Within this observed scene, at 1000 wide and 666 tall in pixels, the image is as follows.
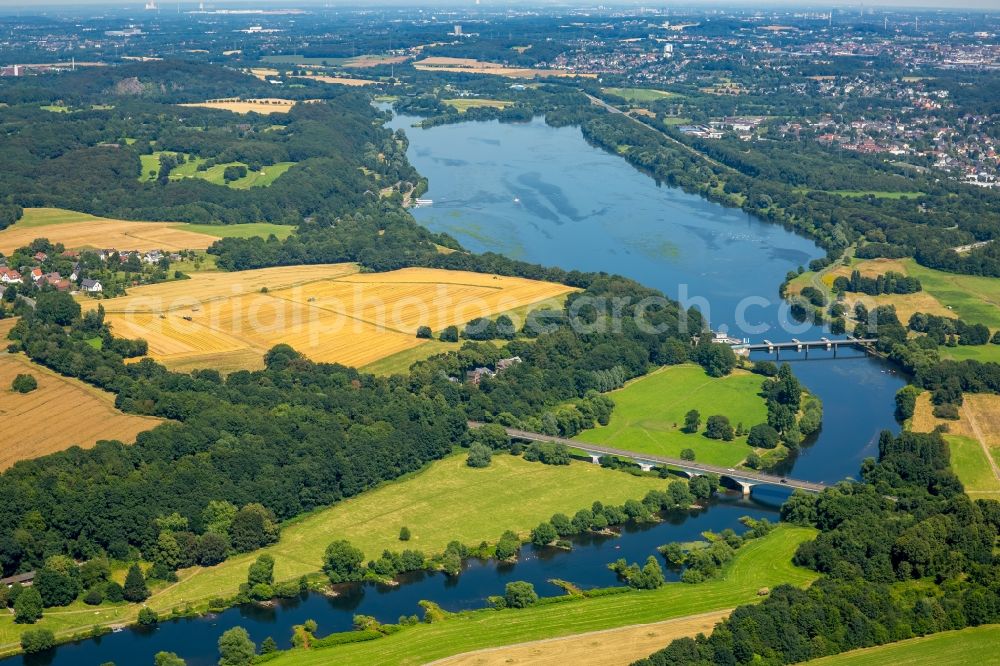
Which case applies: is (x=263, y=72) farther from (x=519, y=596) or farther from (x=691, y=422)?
(x=519, y=596)

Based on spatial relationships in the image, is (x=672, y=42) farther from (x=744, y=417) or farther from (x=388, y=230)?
(x=744, y=417)

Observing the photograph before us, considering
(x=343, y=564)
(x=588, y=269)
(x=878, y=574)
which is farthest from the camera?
(x=588, y=269)

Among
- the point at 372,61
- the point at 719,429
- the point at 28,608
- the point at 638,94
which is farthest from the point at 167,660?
the point at 372,61

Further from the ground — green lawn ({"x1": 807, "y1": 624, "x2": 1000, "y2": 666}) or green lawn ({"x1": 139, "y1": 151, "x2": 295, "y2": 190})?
green lawn ({"x1": 139, "y1": 151, "x2": 295, "y2": 190})

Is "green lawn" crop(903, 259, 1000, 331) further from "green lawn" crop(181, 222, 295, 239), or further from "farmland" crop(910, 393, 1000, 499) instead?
"green lawn" crop(181, 222, 295, 239)

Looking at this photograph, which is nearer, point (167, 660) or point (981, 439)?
point (167, 660)

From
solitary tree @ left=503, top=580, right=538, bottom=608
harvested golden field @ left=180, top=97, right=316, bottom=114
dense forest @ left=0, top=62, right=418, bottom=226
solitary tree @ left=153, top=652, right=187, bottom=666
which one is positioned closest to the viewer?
solitary tree @ left=153, top=652, right=187, bottom=666

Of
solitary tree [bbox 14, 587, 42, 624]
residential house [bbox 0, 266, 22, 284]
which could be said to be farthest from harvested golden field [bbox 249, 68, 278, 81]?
solitary tree [bbox 14, 587, 42, 624]
